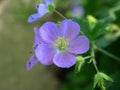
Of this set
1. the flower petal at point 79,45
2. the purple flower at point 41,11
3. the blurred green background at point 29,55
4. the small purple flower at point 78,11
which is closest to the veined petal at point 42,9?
the purple flower at point 41,11

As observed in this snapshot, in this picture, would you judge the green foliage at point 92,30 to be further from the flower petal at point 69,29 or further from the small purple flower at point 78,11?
the small purple flower at point 78,11

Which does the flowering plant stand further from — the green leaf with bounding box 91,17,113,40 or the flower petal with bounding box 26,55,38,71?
the green leaf with bounding box 91,17,113,40

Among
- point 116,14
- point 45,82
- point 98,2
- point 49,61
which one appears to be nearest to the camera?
point 49,61

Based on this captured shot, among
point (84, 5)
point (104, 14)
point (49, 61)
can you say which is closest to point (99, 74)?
point (49, 61)

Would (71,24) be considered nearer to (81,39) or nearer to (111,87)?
(81,39)

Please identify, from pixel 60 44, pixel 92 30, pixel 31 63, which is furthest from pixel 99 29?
pixel 31 63

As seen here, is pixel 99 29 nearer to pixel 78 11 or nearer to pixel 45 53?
pixel 45 53

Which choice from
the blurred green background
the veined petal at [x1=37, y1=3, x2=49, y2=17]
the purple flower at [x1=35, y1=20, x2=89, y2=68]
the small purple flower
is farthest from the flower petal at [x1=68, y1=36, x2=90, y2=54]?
the small purple flower
